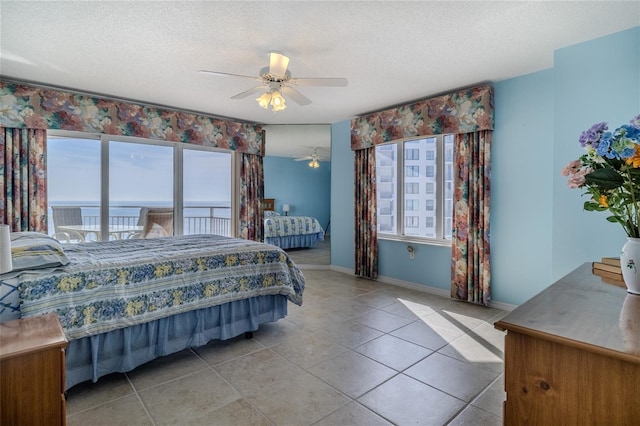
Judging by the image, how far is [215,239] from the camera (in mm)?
3426

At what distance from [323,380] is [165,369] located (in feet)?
3.78

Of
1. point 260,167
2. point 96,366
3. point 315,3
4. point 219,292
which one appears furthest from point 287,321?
point 260,167

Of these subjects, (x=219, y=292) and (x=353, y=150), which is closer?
(x=219, y=292)

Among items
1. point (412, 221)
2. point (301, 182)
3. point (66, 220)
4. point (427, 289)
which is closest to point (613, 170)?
point (427, 289)

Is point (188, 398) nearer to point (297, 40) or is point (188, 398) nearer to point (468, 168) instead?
point (297, 40)

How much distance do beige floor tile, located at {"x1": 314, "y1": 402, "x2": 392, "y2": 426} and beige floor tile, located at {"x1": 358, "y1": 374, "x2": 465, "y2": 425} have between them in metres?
0.04

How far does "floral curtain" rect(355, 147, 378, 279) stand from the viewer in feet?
16.1

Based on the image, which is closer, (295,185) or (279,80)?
(279,80)

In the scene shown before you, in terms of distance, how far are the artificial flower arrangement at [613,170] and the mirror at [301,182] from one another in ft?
17.9

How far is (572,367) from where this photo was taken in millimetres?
908

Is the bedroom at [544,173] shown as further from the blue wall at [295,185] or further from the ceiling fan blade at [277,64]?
the blue wall at [295,185]

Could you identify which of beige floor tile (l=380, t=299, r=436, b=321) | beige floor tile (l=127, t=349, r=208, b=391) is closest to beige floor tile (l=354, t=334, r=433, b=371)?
beige floor tile (l=380, t=299, r=436, b=321)

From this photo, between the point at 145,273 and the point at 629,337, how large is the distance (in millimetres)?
2524

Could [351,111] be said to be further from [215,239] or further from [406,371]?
[406,371]
